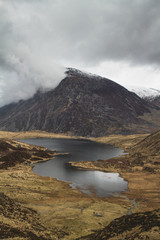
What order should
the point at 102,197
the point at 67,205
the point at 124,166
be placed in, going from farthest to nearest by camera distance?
the point at 124,166, the point at 102,197, the point at 67,205

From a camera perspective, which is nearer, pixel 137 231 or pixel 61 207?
pixel 137 231

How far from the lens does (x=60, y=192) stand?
53.6m

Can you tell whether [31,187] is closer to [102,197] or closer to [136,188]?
[102,197]

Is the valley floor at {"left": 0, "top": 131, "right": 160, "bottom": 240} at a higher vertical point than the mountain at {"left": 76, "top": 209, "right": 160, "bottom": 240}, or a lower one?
lower

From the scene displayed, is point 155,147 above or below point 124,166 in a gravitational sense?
above

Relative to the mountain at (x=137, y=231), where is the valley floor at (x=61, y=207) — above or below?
below

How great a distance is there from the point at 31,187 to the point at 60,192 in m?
8.86

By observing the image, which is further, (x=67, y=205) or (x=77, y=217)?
(x=67, y=205)

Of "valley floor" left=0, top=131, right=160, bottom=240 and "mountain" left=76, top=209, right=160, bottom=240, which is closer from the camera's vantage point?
"mountain" left=76, top=209, right=160, bottom=240

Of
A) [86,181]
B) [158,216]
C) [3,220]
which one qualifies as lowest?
[86,181]

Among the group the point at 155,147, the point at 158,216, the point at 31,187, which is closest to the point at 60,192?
the point at 31,187

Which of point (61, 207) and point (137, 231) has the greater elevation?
point (137, 231)

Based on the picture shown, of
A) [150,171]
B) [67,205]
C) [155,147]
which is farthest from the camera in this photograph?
[155,147]

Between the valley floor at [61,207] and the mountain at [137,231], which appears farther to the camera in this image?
the valley floor at [61,207]
